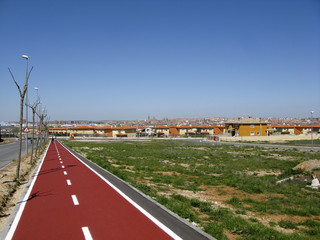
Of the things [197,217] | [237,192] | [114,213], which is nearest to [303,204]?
[237,192]

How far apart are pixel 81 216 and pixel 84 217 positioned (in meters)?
0.15

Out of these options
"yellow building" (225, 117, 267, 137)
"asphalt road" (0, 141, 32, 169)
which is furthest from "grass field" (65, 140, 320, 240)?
"yellow building" (225, 117, 267, 137)

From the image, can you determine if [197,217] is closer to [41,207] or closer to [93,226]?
[93,226]

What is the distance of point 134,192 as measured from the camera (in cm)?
1094

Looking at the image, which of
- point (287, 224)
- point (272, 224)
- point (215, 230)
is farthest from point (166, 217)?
point (287, 224)

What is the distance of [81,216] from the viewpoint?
7996 mm

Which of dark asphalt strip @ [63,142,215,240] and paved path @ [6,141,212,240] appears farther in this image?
paved path @ [6,141,212,240]

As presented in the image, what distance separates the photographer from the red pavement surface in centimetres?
663

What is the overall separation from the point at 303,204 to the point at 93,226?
8.27 m

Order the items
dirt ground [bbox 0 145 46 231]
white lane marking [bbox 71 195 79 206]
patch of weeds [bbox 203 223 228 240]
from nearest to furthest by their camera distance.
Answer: patch of weeds [bbox 203 223 228 240] → dirt ground [bbox 0 145 46 231] → white lane marking [bbox 71 195 79 206]

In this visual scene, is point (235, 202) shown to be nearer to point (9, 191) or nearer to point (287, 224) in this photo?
point (287, 224)

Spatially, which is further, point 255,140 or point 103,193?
point 255,140

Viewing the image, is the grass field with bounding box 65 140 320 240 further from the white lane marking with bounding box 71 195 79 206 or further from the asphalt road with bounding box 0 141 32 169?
the asphalt road with bounding box 0 141 32 169

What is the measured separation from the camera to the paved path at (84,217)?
662 cm
